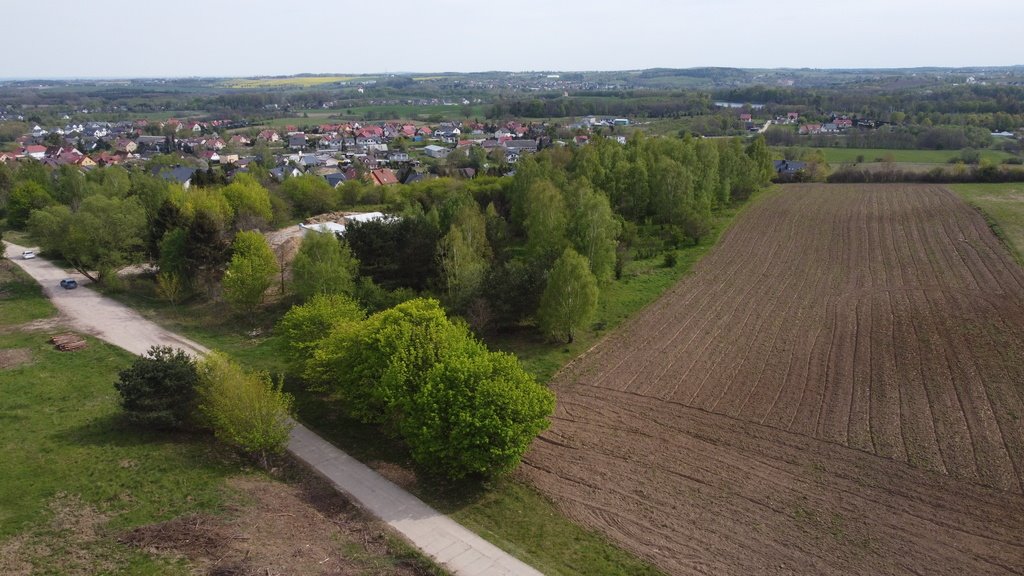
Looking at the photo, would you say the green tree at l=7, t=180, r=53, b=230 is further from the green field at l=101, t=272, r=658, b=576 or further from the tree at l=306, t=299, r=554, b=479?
the tree at l=306, t=299, r=554, b=479

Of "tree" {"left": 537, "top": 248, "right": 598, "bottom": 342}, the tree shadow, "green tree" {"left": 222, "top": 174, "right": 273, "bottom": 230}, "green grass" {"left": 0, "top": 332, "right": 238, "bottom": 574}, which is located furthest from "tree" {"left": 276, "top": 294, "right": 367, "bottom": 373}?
"green tree" {"left": 222, "top": 174, "right": 273, "bottom": 230}

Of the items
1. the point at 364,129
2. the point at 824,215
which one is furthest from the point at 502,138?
the point at 824,215

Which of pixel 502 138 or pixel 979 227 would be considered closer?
pixel 979 227

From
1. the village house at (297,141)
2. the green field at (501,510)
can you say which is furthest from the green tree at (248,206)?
the village house at (297,141)

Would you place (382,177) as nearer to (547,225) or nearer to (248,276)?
(547,225)

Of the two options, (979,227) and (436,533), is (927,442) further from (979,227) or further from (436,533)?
(979,227)

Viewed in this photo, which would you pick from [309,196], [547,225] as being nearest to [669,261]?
[547,225]
